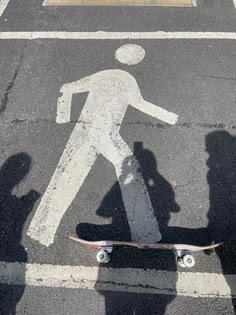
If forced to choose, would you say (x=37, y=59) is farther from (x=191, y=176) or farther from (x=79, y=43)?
(x=191, y=176)

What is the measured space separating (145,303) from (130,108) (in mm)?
3122

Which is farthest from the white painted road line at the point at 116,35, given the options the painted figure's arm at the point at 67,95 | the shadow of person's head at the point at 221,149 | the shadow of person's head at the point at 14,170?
the shadow of person's head at the point at 14,170

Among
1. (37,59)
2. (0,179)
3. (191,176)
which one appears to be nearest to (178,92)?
(191,176)

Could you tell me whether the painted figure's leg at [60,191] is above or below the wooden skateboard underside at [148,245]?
above

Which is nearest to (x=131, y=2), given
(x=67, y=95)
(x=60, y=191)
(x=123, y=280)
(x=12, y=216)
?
(x=67, y=95)

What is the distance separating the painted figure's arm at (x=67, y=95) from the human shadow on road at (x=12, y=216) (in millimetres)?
931

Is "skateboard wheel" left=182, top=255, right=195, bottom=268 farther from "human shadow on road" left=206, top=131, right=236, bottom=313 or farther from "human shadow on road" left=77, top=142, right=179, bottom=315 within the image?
"human shadow on road" left=206, top=131, right=236, bottom=313

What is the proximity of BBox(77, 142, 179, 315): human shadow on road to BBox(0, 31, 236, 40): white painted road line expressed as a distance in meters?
2.89

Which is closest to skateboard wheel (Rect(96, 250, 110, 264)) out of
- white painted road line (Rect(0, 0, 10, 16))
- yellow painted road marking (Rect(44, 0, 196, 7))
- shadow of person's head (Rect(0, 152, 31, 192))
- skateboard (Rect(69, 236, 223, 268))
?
skateboard (Rect(69, 236, 223, 268))

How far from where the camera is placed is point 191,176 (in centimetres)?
479

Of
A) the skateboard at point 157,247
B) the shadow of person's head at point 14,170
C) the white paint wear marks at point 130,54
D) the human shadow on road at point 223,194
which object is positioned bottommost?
the human shadow on road at point 223,194

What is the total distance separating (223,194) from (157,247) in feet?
4.33

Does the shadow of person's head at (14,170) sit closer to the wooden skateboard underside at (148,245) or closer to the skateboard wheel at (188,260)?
the wooden skateboard underside at (148,245)

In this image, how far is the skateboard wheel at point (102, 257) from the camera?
404cm
